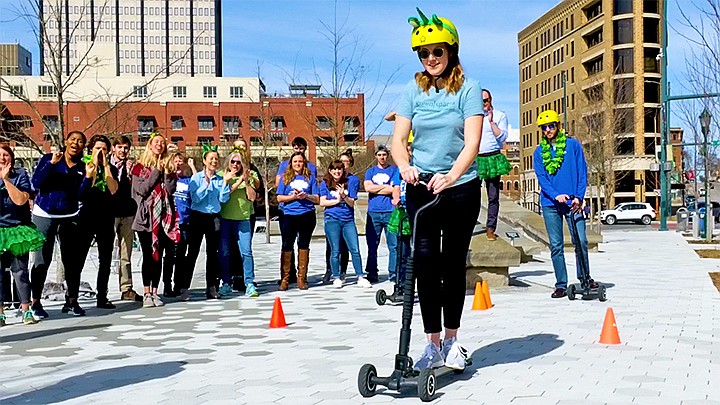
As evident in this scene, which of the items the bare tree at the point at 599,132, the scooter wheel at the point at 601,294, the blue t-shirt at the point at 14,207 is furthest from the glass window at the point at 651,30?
the blue t-shirt at the point at 14,207

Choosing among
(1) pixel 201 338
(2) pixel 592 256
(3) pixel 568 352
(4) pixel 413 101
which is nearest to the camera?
(4) pixel 413 101

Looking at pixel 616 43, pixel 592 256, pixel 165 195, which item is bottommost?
pixel 592 256

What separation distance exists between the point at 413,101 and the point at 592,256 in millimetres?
13528

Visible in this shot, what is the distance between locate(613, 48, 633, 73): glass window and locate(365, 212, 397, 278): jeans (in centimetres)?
7356

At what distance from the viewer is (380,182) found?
37.1 feet

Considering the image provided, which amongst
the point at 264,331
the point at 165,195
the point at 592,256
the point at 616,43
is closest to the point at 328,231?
the point at 165,195

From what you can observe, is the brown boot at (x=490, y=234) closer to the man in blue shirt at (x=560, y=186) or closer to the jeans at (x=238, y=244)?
the man in blue shirt at (x=560, y=186)

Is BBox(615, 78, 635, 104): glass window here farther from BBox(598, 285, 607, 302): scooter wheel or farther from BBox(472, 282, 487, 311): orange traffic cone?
BBox(472, 282, 487, 311): orange traffic cone

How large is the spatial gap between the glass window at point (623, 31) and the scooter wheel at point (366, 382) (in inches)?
3249

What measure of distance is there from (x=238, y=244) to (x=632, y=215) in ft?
164

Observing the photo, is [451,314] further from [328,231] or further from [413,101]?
[328,231]

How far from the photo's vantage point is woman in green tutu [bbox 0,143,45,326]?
8.20 meters

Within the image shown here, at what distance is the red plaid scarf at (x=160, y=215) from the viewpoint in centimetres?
1000

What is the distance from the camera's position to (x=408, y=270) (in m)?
5.26
